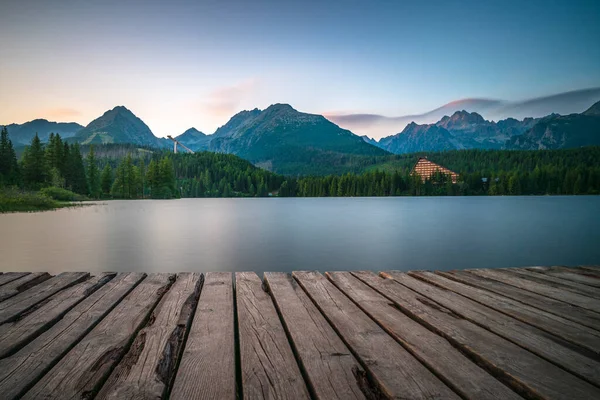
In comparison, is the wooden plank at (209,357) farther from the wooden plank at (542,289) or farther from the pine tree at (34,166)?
the pine tree at (34,166)

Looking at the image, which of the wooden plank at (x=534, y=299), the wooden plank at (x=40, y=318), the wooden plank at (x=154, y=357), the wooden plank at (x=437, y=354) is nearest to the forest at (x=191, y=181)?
the wooden plank at (x=40, y=318)

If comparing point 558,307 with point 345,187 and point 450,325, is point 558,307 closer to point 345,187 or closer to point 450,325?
point 450,325

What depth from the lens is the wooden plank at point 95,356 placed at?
2.58 metres

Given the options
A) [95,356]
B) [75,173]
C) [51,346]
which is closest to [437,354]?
[95,356]

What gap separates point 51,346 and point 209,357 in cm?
147

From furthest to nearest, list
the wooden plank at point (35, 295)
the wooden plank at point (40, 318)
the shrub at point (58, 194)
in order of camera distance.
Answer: the shrub at point (58, 194), the wooden plank at point (35, 295), the wooden plank at point (40, 318)

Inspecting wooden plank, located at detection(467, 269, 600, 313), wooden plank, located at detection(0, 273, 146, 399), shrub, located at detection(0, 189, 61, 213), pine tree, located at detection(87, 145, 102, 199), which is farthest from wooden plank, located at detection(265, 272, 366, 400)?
pine tree, located at detection(87, 145, 102, 199)

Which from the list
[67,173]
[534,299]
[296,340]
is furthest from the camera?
[67,173]

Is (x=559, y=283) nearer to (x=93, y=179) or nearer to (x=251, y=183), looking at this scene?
(x=93, y=179)

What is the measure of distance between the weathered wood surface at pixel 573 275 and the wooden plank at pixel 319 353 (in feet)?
16.3

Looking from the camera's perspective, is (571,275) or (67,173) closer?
(571,275)

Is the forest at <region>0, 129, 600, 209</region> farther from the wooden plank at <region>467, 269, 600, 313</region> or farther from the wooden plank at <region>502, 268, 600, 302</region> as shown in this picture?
the wooden plank at <region>502, 268, 600, 302</region>

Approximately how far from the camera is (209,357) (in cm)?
307

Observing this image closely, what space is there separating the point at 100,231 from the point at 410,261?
79.9ft
